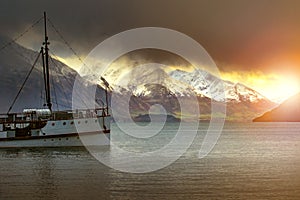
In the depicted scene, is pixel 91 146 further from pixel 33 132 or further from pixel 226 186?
pixel 226 186

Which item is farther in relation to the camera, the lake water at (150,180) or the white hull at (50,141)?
the white hull at (50,141)

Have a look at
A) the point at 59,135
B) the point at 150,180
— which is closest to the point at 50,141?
the point at 59,135

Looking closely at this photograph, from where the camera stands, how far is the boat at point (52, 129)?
9431cm

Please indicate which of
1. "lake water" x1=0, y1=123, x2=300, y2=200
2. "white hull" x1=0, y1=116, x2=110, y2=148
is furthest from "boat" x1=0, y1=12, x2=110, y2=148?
"lake water" x1=0, y1=123, x2=300, y2=200

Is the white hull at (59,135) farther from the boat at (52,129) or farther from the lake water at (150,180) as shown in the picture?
the lake water at (150,180)

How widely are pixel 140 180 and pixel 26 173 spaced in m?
15.6

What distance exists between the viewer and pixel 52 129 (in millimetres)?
94500

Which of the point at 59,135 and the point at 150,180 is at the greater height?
the point at 59,135

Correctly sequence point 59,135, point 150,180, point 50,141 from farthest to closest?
point 50,141 → point 59,135 → point 150,180

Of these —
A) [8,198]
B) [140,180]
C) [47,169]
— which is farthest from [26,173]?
[8,198]

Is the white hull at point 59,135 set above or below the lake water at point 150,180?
above

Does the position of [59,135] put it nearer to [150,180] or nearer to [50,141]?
[50,141]

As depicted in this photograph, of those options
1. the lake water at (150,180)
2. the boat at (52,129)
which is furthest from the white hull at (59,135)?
the lake water at (150,180)

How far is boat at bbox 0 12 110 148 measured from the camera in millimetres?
94312
